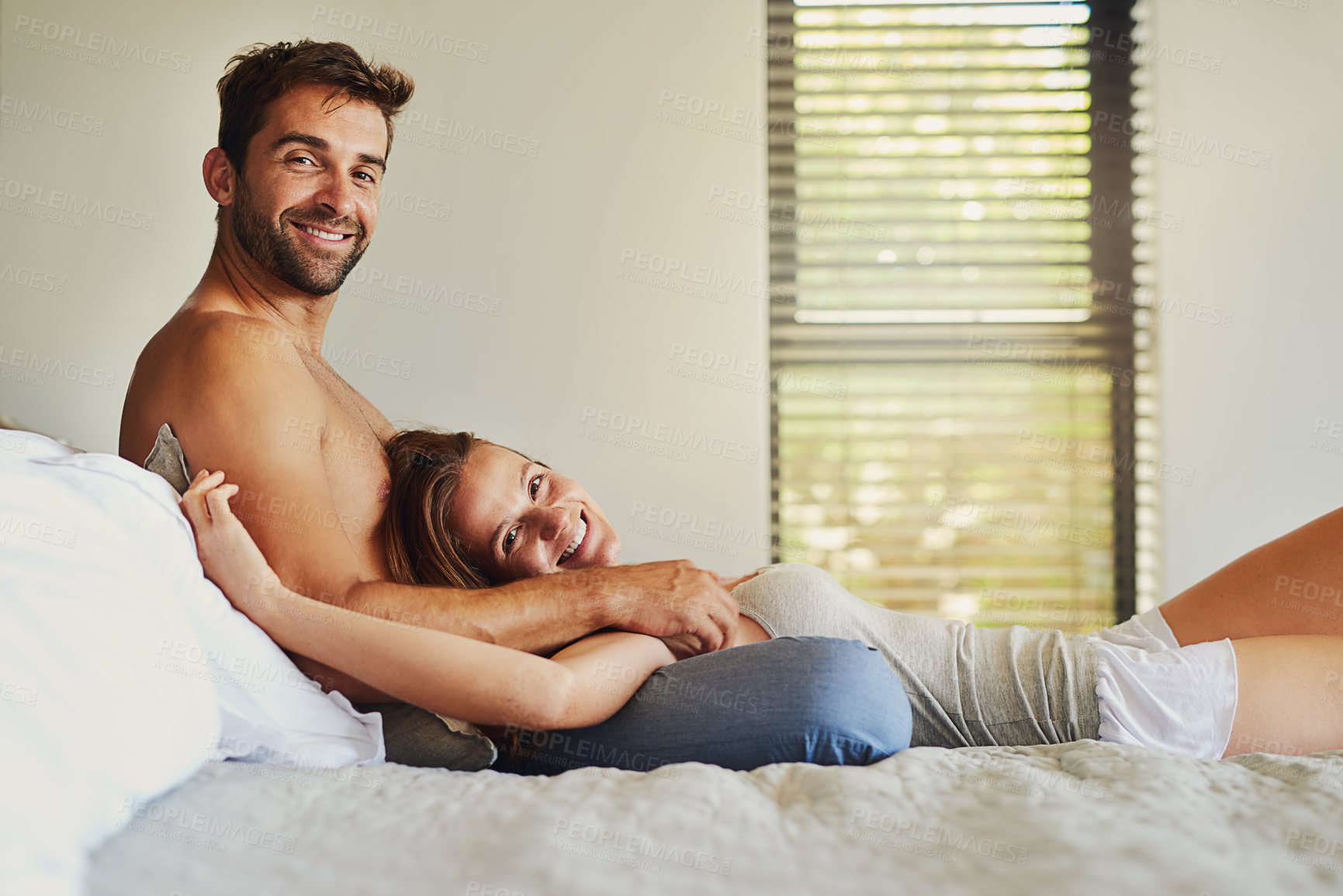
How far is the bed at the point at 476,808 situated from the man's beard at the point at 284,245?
1.92 feet

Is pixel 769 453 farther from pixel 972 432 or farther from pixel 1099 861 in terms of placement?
pixel 1099 861

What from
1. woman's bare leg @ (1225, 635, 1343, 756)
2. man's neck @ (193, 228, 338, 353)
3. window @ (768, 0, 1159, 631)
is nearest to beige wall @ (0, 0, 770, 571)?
window @ (768, 0, 1159, 631)

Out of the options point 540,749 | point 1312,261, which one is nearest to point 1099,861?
point 540,749

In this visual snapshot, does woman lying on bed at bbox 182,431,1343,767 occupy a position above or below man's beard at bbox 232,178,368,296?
below

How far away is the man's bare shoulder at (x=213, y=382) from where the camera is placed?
3.22 feet

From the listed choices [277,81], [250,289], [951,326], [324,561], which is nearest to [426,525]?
[324,561]

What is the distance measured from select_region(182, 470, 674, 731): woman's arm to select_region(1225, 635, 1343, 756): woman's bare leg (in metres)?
0.66

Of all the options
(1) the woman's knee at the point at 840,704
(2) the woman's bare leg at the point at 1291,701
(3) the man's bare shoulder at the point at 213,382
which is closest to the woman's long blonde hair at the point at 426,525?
(3) the man's bare shoulder at the point at 213,382

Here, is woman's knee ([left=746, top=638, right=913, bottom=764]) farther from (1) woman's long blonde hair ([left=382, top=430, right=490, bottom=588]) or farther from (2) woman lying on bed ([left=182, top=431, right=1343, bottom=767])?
(1) woman's long blonde hair ([left=382, top=430, right=490, bottom=588])

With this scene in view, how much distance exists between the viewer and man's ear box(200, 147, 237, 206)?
50.0 inches

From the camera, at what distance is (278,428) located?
3.23 ft

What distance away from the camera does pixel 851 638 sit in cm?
105

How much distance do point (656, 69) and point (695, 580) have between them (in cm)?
176

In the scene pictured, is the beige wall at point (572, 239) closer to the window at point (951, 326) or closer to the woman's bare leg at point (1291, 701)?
the window at point (951, 326)
